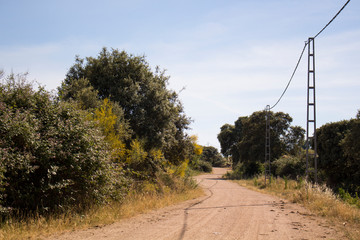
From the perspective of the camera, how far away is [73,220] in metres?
8.67

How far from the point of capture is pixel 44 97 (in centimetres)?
995

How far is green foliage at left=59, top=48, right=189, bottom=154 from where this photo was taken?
16375 millimetres

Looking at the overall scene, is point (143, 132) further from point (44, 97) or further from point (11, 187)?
point (11, 187)

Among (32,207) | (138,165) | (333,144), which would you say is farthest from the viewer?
(333,144)

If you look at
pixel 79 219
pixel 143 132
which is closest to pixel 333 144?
pixel 143 132

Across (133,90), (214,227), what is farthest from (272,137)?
(214,227)

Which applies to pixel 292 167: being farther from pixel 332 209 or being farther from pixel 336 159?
pixel 332 209

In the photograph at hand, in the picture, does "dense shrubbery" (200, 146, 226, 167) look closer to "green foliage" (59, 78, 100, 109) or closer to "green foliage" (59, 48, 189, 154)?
"green foliage" (59, 48, 189, 154)

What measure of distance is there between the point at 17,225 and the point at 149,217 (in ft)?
12.9

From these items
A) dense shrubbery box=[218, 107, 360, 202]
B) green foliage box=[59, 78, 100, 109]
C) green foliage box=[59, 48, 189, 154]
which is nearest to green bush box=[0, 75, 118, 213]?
green foliage box=[59, 78, 100, 109]

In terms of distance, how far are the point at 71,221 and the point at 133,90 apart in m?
9.09

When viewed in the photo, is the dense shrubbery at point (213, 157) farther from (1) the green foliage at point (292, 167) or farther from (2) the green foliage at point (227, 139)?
(1) the green foliage at point (292, 167)

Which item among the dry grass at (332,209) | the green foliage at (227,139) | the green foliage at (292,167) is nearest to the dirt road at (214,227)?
the dry grass at (332,209)

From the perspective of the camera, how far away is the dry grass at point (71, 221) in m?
7.26
